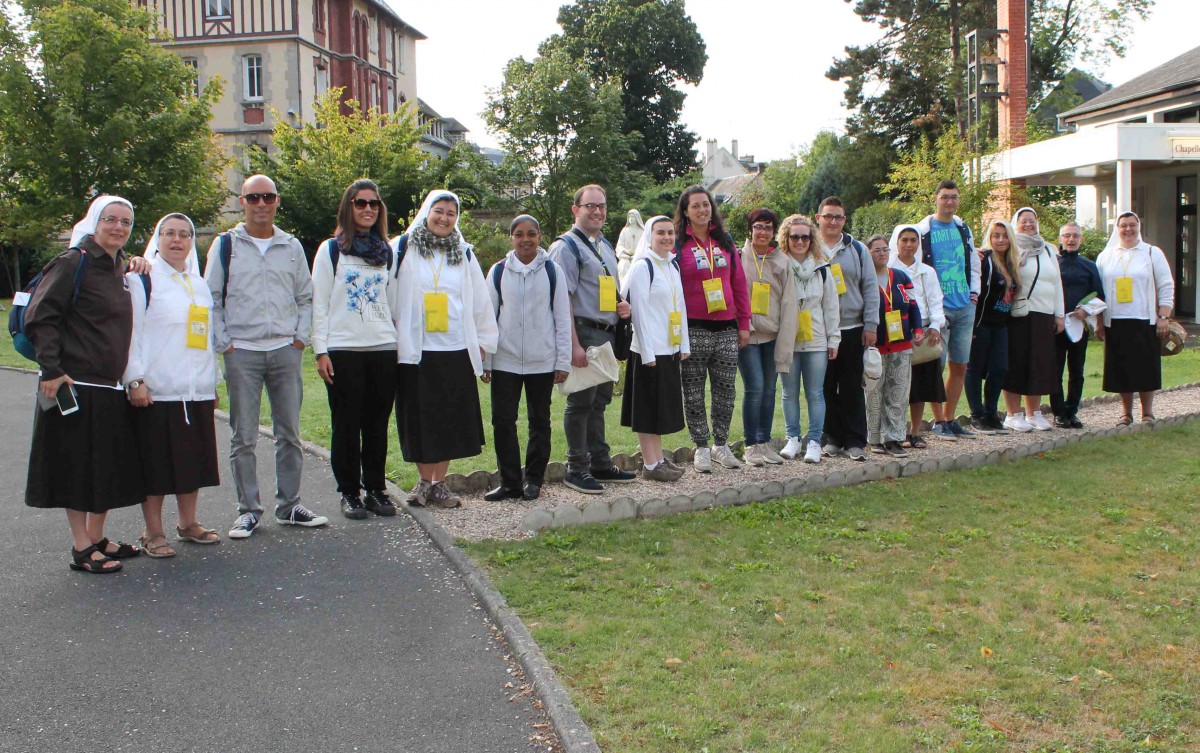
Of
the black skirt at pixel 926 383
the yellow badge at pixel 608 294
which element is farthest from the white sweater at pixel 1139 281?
the yellow badge at pixel 608 294

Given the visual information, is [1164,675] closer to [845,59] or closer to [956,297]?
[956,297]

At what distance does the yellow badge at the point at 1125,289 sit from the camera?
33.4 ft

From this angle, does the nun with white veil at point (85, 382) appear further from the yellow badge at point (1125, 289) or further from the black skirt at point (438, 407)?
the yellow badge at point (1125, 289)

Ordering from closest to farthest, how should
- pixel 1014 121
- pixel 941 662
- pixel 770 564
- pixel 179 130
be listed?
pixel 941 662 < pixel 770 564 < pixel 179 130 < pixel 1014 121

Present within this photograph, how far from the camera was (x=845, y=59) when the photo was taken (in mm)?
44969

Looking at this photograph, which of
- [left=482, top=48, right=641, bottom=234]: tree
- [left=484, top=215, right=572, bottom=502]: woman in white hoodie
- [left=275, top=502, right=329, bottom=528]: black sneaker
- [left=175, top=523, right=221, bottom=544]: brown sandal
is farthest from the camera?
[left=482, top=48, right=641, bottom=234]: tree

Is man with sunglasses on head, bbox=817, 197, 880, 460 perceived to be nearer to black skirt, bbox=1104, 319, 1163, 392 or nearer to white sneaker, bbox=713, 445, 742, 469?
white sneaker, bbox=713, 445, 742, 469

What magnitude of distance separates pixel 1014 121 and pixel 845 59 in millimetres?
16521

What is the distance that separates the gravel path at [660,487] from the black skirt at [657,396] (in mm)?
475

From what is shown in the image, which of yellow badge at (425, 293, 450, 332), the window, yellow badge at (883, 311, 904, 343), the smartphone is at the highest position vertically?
the window

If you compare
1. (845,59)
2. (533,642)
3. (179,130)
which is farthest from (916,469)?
(845,59)

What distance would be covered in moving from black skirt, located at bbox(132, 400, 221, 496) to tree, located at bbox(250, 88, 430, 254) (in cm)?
1691

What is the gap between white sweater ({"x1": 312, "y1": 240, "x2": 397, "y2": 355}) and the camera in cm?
670

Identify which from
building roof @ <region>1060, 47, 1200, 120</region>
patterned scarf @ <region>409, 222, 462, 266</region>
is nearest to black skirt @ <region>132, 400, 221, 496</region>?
patterned scarf @ <region>409, 222, 462, 266</region>
